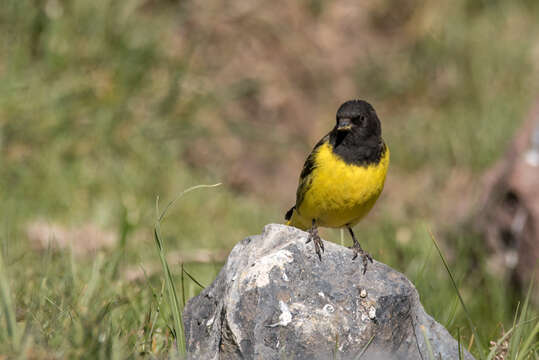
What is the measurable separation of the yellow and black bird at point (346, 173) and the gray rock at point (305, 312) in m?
0.96

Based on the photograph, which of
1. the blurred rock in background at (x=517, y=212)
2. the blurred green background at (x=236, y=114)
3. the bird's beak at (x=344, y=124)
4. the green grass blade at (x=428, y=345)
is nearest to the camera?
the green grass blade at (x=428, y=345)

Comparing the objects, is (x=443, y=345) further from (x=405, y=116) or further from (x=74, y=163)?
(x=405, y=116)

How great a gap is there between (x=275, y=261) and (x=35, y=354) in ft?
3.21

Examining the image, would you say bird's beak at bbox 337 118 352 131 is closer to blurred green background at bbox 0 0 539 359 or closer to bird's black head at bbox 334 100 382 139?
bird's black head at bbox 334 100 382 139

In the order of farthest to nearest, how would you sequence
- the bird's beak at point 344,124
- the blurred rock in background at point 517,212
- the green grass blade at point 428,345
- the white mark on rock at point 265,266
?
1. the blurred rock in background at point 517,212
2. the bird's beak at point 344,124
3. the white mark on rock at point 265,266
4. the green grass blade at point 428,345

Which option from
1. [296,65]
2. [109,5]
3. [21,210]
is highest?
[109,5]

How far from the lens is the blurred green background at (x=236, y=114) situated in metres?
6.25

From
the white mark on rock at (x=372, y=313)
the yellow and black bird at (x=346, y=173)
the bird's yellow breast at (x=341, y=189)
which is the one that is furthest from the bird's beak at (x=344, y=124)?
the white mark on rock at (x=372, y=313)

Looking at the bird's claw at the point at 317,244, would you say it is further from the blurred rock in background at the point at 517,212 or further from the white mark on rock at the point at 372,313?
the blurred rock in background at the point at 517,212

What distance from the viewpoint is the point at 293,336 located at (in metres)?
2.76

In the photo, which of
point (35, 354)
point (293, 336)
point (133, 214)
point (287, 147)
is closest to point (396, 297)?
point (293, 336)

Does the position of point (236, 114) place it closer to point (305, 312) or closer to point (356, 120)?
point (356, 120)

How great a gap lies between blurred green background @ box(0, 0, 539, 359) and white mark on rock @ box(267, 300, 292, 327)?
66.1 inches

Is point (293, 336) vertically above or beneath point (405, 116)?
above
